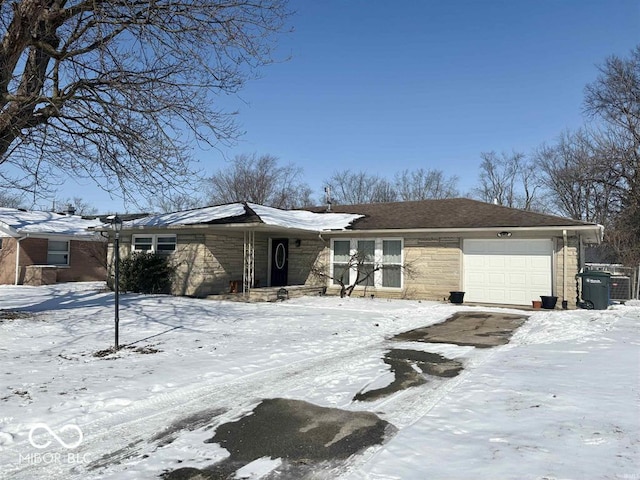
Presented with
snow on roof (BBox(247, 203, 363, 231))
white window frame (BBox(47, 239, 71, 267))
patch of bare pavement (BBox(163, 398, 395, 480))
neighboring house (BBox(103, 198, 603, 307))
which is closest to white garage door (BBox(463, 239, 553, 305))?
neighboring house (BBox(103, 198, 603, 307))

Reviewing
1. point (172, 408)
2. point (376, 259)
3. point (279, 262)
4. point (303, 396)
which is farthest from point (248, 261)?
point (172, 408)

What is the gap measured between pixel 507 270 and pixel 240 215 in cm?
890

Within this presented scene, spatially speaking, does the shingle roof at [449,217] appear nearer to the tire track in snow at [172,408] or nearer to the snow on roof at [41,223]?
the tire track in snow at [172,408]

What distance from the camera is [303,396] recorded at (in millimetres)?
5191

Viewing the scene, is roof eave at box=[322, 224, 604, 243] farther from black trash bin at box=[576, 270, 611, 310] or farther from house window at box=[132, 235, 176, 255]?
house window at box=[132, 235, 176, 255]

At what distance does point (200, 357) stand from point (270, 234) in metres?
11.1

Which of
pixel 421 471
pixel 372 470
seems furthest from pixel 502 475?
pixel 372 470

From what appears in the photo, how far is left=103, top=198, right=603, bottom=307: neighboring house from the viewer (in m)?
14.2

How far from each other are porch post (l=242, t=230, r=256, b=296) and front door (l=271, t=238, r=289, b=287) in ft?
6.52

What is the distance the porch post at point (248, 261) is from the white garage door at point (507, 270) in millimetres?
7083

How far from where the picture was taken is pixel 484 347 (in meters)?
7.92

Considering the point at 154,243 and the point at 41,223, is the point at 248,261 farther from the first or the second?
the point at 41,223

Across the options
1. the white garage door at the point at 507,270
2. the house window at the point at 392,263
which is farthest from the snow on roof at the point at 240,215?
the white garage door at the point at 507,270

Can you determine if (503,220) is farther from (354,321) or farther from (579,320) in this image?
(354,321)
